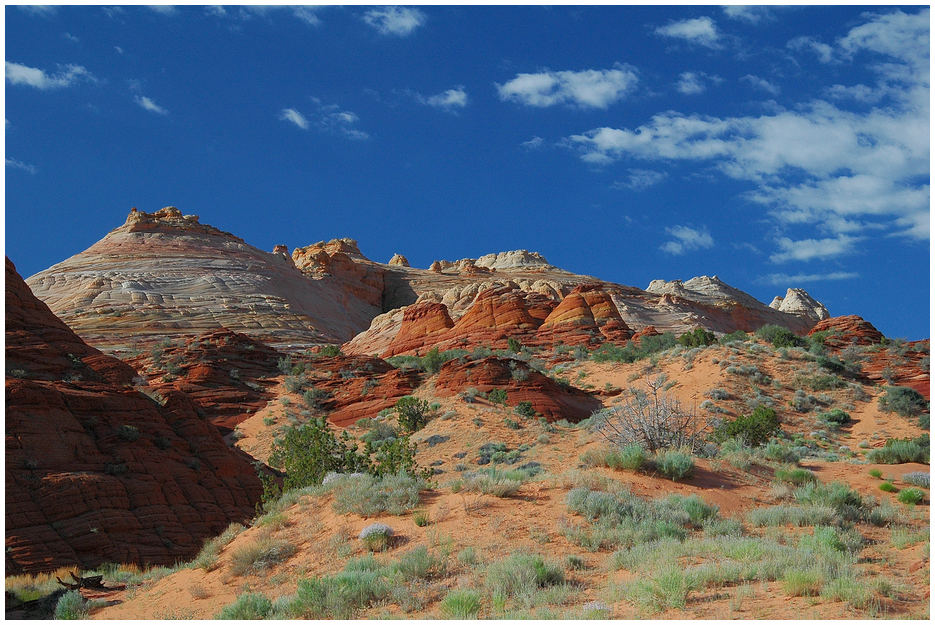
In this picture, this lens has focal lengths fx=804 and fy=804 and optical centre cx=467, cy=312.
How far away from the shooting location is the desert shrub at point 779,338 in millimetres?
40906

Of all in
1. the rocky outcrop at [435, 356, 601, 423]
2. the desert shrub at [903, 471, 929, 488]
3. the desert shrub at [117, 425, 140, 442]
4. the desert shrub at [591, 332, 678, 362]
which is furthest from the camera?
the desert shrub at [591, 332, 678, 362]

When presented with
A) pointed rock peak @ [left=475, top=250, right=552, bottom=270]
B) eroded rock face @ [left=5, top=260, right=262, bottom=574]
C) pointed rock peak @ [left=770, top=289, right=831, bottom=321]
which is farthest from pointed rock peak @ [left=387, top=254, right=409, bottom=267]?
eroded rock face @ [left=5, top=260, right=262, bottom=574]

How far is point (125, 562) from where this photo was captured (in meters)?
15.3

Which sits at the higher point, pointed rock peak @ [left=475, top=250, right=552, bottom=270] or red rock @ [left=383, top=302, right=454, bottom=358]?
pointed rock peak @ [left=475, top=250, right=552, bottom=270]

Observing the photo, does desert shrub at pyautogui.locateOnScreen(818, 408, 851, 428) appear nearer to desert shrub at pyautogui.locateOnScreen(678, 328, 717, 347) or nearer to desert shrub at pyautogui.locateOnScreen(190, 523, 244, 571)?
desert shrub at pyautogui.locateOnScreen(678, 328, 717, 347)

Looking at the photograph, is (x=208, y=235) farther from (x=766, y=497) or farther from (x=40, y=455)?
(x=766, y=497)

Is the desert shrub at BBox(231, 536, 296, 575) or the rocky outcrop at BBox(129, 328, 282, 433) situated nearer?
the desert shrub at BBox(231, 536, 296, 575)

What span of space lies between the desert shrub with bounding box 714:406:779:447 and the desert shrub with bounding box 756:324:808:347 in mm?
12947

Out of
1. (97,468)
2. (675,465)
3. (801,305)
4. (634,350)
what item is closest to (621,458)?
(675,465)

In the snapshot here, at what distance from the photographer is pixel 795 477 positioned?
13484 millimetres

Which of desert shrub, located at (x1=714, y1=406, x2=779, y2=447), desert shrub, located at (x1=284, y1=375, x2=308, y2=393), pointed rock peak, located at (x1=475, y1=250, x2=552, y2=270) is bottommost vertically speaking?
desert shrub, located at (x1=714, y1=406, x2=779, y2=447)

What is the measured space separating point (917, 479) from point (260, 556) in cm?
1083

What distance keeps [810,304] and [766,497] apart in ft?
414

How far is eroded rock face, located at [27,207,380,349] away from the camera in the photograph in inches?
2544
